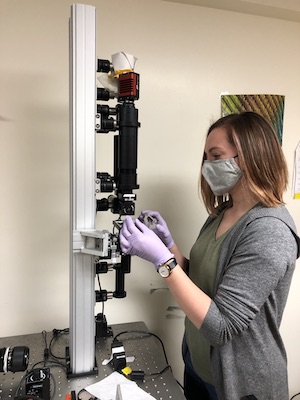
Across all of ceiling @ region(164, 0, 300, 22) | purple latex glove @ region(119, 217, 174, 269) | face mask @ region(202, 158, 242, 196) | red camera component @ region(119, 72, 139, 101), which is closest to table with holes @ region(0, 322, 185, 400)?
purple latex glove @ region(119, 217, 174, 269)

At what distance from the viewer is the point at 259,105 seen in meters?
1.49

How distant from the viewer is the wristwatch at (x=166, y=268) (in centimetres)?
83

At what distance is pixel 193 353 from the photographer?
1.04 metres

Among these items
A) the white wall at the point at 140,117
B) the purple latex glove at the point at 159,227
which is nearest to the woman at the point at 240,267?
the purple latex glove at the point at 159,227

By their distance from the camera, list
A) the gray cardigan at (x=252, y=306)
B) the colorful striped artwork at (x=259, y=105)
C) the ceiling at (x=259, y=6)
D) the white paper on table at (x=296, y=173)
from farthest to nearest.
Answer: the white paper on table at (x=296, y=173) < the colorful striped artwork at (x=259, y=105) < the ceiling at (x=259, y=6) < the gray cardigan at (x=252, y=306)

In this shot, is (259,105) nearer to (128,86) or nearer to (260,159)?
(260,159)

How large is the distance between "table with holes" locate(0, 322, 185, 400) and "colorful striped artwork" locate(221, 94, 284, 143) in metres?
1.11

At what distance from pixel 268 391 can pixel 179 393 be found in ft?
0.88

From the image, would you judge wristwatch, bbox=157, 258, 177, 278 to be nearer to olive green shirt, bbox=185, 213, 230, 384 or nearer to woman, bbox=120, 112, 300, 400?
woman, bbox=120, 112, 300, 400

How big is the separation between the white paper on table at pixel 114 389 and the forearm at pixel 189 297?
0.27 m

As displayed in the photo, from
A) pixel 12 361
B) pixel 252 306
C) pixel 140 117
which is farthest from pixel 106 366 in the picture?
pixel 140 117

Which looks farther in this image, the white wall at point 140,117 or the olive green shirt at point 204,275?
the white wall at point 140,117

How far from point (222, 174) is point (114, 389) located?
0.74 meters

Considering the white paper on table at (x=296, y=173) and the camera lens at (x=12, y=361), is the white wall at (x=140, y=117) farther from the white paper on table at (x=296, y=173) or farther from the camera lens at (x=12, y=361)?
the camera lens at (x=12, y=361)
